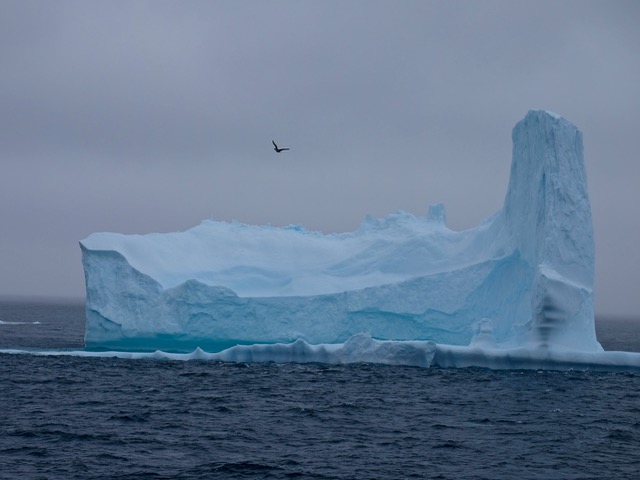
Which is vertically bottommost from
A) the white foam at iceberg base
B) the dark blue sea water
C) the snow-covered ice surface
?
the dark blue sea water

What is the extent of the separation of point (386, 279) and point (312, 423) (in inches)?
496

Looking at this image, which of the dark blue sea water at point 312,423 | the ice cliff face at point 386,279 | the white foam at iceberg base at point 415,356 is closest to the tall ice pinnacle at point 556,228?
the ice cliff face at point 386,279

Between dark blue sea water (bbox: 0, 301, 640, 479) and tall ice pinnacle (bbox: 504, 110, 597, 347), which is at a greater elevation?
tall ice pinnacle (bbox: 504, 110, 597, 347)

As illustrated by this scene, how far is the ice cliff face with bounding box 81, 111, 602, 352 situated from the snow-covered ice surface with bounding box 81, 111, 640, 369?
0.04m

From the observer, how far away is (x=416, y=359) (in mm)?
23859

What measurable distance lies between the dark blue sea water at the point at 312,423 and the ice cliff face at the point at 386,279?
3.03m

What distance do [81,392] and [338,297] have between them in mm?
10369

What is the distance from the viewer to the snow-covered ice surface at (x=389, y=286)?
23062 mm

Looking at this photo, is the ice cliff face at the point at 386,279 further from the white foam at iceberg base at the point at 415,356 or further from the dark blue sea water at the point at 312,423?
the dark blue sea water at the point at 312,423

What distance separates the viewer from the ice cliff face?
2347cm

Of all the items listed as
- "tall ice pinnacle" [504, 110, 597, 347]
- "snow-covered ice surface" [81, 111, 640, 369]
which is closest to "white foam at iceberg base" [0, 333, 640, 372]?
"snow-covered ice surface" [81, 111, 640, 369]

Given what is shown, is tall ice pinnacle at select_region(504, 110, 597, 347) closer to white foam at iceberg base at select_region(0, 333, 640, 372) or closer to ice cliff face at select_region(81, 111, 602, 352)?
ice cliff face at select_region(81, 111, 602, 352)

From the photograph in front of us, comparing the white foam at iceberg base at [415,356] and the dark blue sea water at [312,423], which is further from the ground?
the white foam at iceberg base at [415,356]

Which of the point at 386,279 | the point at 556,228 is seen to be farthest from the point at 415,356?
the point at 556,228
